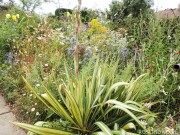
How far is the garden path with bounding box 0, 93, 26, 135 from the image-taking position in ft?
9.12

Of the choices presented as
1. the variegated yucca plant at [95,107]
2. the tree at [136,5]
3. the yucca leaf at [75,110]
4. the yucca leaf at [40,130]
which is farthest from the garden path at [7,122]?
the tree at [136,5]

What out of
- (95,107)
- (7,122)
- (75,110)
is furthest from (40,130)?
(7,122)

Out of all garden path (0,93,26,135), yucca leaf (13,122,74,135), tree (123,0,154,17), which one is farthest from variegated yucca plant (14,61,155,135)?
tree (123,0,154,17)

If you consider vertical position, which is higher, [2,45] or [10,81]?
[2,45]

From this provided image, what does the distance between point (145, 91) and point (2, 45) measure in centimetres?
294

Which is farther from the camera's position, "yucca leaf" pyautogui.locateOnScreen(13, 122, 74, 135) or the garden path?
the garden path

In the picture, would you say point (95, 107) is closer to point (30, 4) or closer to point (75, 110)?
point (75, 110)

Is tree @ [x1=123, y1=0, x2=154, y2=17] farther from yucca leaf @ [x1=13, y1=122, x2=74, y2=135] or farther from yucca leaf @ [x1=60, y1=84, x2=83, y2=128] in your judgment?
yucca leaf @ [x1=13, y1=122, x2=74, y2=135]

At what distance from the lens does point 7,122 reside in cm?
299

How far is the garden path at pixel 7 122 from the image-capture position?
2.78 m

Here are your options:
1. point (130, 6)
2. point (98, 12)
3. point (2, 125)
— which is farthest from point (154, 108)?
point (130, 6)

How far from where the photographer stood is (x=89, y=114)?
231 centimetres

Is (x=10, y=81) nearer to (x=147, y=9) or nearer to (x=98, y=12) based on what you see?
(x=98, y=12)

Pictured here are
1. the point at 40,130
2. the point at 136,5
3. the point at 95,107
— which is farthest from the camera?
the point at 136,5
